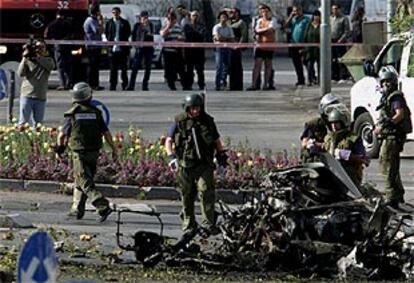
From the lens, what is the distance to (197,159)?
1377 centimetres

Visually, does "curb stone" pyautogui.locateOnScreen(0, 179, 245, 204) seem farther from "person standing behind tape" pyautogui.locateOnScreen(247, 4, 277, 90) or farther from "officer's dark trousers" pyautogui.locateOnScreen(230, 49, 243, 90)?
"person standing behind tape" pyautogui.locateOnScreen(247, 4, 277, 90)

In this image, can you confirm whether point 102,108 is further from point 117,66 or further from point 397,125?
point 117,66

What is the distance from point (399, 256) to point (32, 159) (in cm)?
756

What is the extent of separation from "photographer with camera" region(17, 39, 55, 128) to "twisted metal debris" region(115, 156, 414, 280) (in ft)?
30.3

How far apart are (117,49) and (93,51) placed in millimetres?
594

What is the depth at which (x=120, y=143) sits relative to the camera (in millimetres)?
18516

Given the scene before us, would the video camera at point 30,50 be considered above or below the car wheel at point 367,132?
above

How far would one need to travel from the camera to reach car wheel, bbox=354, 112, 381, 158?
21.1 meters

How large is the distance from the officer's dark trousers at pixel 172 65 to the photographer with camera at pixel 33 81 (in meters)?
11.3

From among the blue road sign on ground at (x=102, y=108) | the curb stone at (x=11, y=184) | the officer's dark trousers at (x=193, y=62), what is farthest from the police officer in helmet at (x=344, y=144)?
the officer's dark trousers at (x=193, y=62)

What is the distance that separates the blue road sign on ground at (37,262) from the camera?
20.5 ft

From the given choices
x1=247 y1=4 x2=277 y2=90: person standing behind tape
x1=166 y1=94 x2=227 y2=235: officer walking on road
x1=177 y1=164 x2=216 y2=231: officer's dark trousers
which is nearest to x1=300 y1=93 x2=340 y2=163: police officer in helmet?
x1=166 y1=94 x2=227 y2=235: officer walking on road

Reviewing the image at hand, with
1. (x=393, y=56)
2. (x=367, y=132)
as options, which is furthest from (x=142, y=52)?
(x=367, y=132)

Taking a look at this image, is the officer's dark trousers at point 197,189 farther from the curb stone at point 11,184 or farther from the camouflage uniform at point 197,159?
the curb stone at point 11,184
